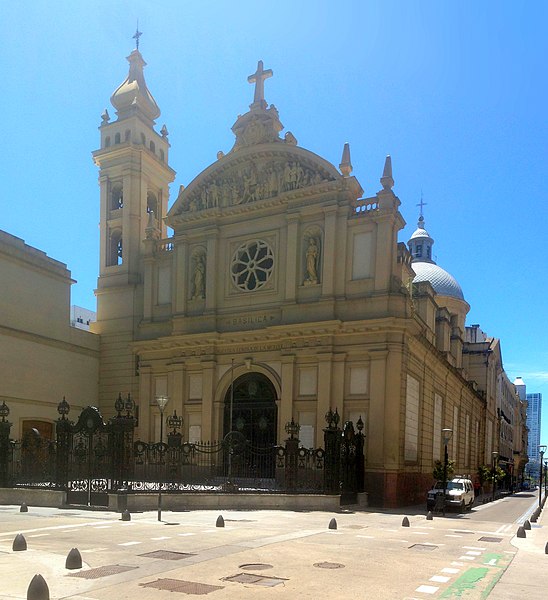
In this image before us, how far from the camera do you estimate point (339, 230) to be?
34.9 meters

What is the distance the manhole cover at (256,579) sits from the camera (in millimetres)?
11219

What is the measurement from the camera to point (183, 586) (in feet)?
35.4

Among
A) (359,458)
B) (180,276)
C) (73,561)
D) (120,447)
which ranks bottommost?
(359,458)

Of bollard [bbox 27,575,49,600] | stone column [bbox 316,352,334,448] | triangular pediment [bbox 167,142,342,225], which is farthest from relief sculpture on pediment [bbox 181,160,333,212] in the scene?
bollard [bbox 27,575,49,600]

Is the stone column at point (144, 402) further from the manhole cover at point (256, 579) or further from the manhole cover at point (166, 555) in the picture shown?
the manhole cover at point (256, 579)

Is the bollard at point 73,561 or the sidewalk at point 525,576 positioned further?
the bollard at point 73,561

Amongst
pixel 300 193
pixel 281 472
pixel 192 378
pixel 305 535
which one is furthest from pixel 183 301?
pixel 305 535

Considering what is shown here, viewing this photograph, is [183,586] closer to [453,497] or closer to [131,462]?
[131,462]

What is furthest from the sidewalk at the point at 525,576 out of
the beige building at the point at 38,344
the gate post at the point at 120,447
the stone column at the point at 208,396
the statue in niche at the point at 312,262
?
the beige building at the point at 38,344

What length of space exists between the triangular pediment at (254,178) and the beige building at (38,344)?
8.97 metres

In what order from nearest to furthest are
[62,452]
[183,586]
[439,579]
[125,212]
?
[183,586] < [439,579] < [62,452] < [125,212]

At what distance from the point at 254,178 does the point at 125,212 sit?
11.3 meters

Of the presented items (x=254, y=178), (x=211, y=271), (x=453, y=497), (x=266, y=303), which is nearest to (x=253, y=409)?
A: (x=266, y=303)

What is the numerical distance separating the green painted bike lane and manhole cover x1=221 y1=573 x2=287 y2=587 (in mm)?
2927
